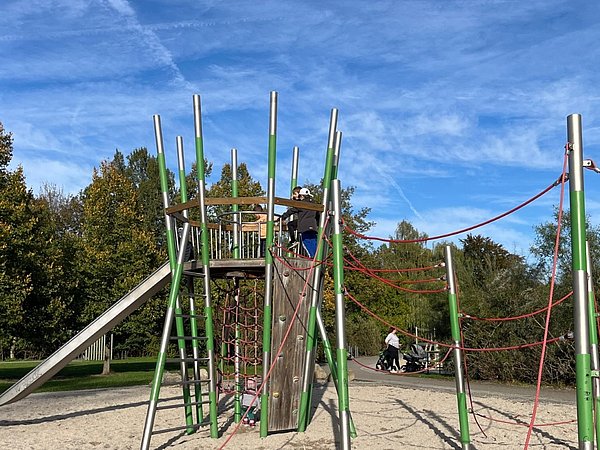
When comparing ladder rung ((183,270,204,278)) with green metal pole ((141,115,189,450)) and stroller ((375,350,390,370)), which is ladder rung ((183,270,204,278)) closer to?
green metal pole ((141,115,189,450))

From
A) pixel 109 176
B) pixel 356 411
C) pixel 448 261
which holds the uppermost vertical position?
pixel 109 176

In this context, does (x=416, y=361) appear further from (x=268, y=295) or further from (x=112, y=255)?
(x=268, y=295)

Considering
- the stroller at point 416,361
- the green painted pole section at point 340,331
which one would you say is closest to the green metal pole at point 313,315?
the green painted pole section at point 340,331

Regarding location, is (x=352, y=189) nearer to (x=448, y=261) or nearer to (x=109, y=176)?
(x=109, y=176)

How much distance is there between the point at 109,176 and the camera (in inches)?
936

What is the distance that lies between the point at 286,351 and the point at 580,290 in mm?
4129

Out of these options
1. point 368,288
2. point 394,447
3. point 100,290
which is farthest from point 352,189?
point 394,447

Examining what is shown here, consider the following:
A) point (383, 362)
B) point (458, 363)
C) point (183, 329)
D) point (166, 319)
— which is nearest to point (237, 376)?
point (183, 329)

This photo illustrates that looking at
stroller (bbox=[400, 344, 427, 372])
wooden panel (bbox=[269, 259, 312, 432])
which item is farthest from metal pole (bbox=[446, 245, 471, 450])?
stroller (bbox=[400, 344, 427, 372])

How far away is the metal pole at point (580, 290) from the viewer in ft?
14.1

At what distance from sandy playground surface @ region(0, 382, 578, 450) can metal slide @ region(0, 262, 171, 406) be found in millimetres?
735

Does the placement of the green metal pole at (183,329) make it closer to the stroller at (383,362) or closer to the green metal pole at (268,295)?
the green metal pole at (268,295)

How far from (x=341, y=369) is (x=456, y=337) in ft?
5.75

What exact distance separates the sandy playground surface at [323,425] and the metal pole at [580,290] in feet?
10.5
